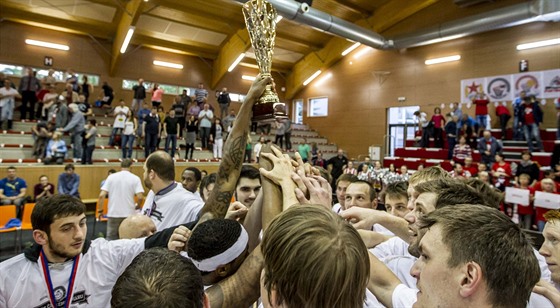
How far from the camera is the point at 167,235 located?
192 cm

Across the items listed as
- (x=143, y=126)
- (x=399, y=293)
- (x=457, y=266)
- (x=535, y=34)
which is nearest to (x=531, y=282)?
(x=457, y=266)

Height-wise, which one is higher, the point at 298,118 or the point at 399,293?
the point at 298,118

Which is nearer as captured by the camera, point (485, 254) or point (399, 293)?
point (485, 254)

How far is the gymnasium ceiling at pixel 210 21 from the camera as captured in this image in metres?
13.7

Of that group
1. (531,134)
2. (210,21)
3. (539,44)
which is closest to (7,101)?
(210,21)

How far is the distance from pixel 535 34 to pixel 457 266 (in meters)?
16.3

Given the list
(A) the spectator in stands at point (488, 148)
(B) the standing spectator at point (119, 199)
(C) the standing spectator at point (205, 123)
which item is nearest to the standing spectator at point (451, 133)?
(A) the spectator in stands at point (488, 148)

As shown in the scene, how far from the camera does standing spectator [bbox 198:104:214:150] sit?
1370 centimetres

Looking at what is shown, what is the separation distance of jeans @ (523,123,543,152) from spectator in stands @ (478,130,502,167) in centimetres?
155

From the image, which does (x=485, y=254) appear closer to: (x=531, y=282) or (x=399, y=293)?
(x=531, y=282)

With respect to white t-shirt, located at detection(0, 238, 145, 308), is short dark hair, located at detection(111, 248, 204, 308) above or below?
above

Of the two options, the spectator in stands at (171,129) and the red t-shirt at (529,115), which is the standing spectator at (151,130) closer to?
the spectator in stands at (171,129)

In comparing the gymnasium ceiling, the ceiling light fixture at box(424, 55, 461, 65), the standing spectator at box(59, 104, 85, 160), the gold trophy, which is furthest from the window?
the gold trophy

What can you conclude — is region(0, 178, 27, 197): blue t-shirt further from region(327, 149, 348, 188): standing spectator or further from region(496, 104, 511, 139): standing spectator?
region(496, 104, 511, 139): standing spectator
